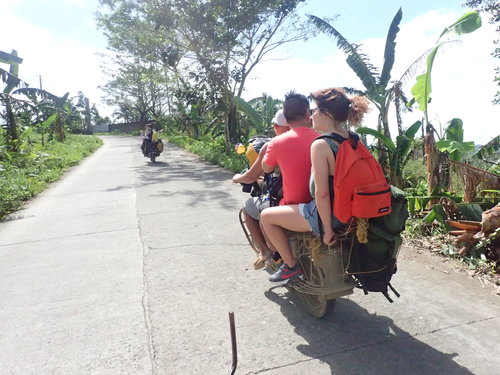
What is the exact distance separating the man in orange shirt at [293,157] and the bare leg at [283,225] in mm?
22

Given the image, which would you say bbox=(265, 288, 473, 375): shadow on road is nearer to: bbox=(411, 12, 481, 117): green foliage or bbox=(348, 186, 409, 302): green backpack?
bbox=(348, 186, 409, 302): green backpack

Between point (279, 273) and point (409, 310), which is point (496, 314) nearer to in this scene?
point (409, 310)

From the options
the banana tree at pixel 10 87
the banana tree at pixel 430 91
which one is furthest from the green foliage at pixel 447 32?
the banana tree at pixel 10 87

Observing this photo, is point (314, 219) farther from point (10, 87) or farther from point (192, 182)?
point (10, 87)

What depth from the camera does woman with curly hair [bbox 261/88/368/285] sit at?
8.28 feet

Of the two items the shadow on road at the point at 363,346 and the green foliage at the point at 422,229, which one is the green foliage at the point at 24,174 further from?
the green foliage at the point at 422,229

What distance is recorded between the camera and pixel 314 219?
267cm

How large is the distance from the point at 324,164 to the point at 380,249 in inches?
26.6

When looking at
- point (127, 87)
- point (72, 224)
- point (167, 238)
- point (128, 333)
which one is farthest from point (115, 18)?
point (127, 87)

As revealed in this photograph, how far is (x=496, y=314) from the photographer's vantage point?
3098 millimetres

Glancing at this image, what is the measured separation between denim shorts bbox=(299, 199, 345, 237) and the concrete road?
82 centimetres

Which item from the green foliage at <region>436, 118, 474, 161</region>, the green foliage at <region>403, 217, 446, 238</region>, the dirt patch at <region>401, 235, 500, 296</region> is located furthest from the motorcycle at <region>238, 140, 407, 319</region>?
the green foliage at <region>436, 118, 474, 161</region>

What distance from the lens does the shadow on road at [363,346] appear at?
248 centimetres

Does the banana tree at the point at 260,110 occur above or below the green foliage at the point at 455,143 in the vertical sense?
above
